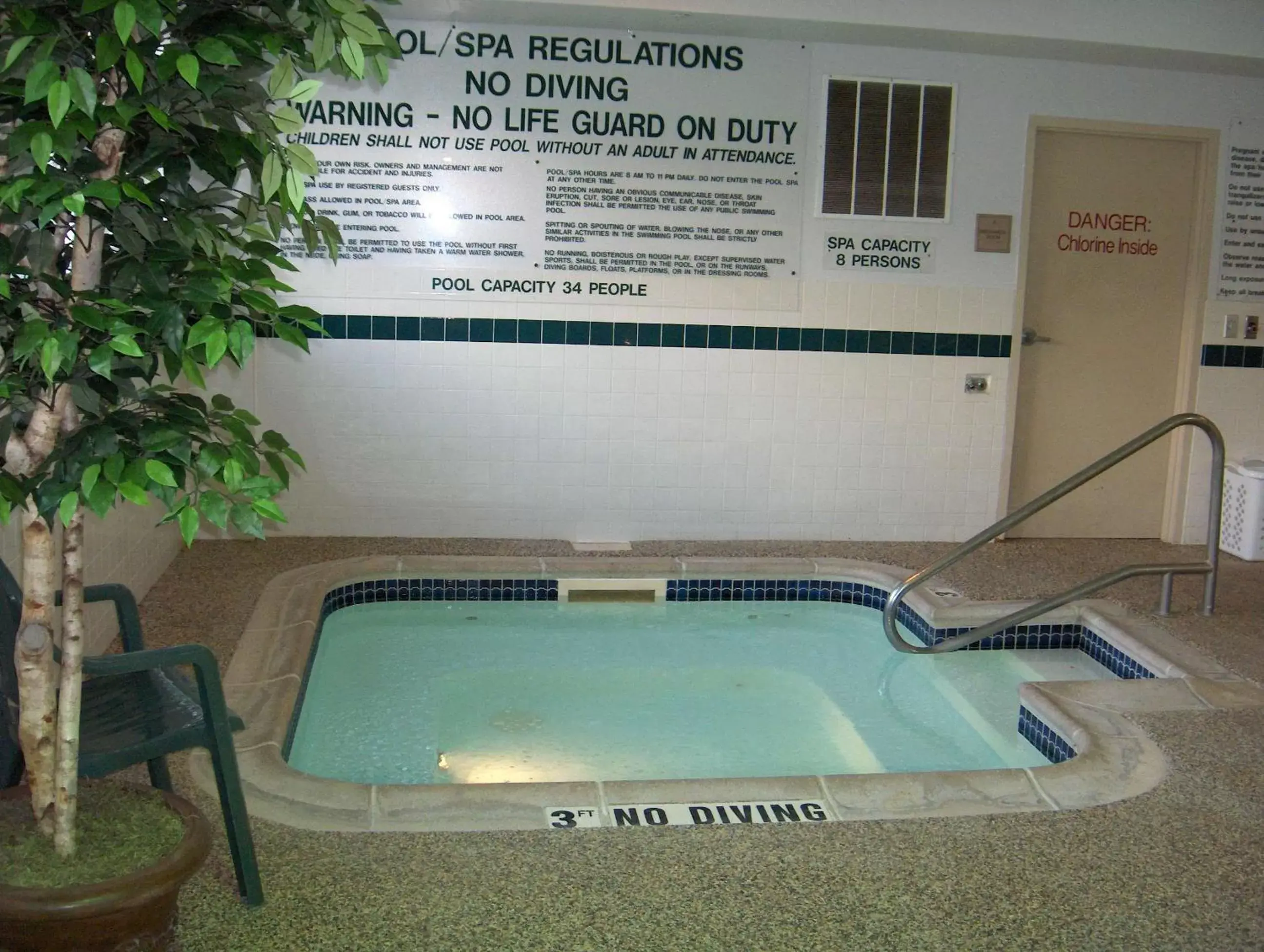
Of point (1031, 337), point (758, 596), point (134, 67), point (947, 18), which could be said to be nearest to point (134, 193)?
point (134, 67)

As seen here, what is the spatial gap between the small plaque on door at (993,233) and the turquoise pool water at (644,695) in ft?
6.00

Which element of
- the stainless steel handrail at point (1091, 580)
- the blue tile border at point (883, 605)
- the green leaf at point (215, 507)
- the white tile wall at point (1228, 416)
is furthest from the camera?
the white tile wall at point (1228, 416)

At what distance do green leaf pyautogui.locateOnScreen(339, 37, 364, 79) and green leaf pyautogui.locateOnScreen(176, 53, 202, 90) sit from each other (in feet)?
0.62

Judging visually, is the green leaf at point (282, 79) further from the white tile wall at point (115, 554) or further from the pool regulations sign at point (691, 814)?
the white tile wall at point (115, 554)

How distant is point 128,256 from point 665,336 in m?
3.88

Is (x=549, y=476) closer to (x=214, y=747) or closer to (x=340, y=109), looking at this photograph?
(x=340, y=109)

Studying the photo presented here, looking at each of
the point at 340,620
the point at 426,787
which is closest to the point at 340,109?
the point at 340,620

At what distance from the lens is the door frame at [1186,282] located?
5.62 metres

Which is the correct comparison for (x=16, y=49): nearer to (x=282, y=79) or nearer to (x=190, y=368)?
(x=282, y=79)

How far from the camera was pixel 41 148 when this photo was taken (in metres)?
1.43

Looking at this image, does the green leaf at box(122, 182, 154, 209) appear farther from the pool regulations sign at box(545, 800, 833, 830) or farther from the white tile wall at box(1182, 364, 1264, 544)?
the white tile wall at box(1182, 364, 1264, 544)

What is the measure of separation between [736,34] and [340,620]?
3.04 meters

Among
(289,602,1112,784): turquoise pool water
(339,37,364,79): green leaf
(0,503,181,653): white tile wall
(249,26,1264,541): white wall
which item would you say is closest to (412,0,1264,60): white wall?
(249,26,1264,541): white wall

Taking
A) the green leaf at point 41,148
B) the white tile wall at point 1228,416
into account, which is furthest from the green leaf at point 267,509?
the white tile wall at point 1228,416
